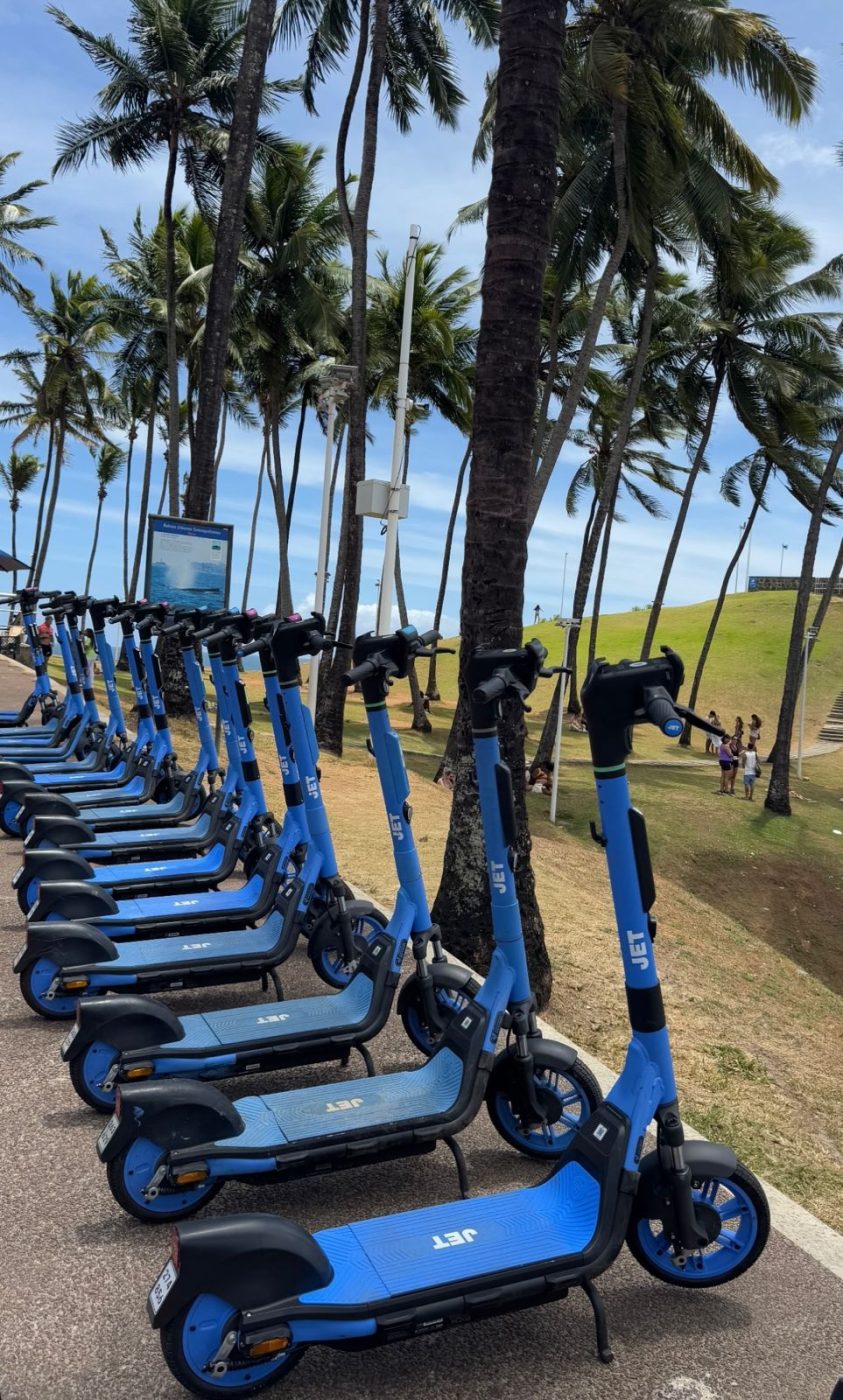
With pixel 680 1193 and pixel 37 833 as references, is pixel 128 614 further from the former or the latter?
pixel 680 1193

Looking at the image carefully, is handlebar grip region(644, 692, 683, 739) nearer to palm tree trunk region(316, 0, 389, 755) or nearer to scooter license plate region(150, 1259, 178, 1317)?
scooter license plate region(150, 1259, 178, 1317)

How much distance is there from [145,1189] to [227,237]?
1399 cm

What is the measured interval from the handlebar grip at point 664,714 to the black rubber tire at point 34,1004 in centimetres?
322

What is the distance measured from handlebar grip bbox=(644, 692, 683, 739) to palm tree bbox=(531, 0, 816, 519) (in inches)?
518

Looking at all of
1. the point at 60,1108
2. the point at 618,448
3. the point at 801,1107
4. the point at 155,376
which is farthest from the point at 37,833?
the point at 155,376

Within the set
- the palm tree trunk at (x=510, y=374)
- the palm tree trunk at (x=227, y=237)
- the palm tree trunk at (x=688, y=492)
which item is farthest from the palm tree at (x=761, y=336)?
the palm tree trunk at (x=510, y=374)

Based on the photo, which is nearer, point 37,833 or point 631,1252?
point 631,1252

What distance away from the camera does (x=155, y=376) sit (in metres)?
30.3

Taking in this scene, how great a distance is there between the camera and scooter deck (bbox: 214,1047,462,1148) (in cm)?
328

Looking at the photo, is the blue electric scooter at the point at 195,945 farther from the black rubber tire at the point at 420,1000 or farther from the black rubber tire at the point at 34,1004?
the black rubber tire at the point at 420,1000

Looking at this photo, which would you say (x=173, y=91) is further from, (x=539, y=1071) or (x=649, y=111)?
(x=539, y=1071)

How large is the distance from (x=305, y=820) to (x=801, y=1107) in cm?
373

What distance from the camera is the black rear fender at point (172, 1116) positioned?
3.08 metres

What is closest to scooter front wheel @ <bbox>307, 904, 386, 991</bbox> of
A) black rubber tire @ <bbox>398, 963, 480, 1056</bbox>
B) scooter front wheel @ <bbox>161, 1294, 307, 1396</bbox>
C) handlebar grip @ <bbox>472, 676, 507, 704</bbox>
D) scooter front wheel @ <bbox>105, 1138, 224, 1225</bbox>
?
black rubber tire @ <bbox>398, 963, 480, 1056</bbox>
